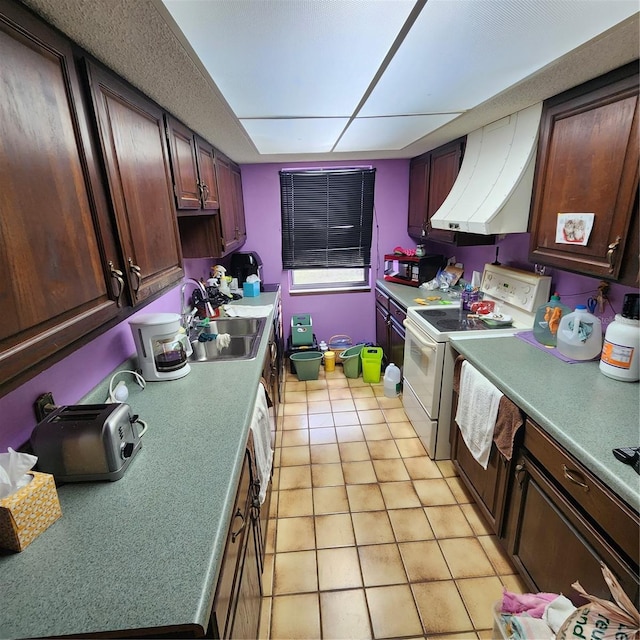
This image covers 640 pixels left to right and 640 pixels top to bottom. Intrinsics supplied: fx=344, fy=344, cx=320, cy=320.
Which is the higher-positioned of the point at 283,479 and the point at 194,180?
the point at 194,180

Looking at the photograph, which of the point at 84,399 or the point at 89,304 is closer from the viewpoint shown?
the point at 89,304

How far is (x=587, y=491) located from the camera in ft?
3.61

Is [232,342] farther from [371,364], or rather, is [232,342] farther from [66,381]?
[371,364]

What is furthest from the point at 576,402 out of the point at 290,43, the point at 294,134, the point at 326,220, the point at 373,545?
the point at 326,220

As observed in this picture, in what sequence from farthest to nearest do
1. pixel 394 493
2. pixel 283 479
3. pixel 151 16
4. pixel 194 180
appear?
pixel 283 479 → pixel 394 493 → pixel 194 180 → pixel 151 16

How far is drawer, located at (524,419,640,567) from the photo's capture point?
3.14 feet

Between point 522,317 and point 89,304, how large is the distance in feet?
7.55

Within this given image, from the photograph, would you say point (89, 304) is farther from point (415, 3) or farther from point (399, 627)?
point (399, 627)

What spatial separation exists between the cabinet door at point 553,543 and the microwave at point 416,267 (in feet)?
7.00

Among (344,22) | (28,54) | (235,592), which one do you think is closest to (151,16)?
(28,54)

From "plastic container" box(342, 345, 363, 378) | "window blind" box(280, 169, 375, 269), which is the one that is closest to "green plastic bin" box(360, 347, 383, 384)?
"plastic container" box(342, 345, 363, 378)

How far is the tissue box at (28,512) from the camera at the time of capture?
0.77 meters

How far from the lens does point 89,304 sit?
94 centimetres

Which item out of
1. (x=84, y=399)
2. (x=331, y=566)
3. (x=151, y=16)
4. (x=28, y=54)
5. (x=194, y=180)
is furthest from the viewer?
(x=194, y=180)
